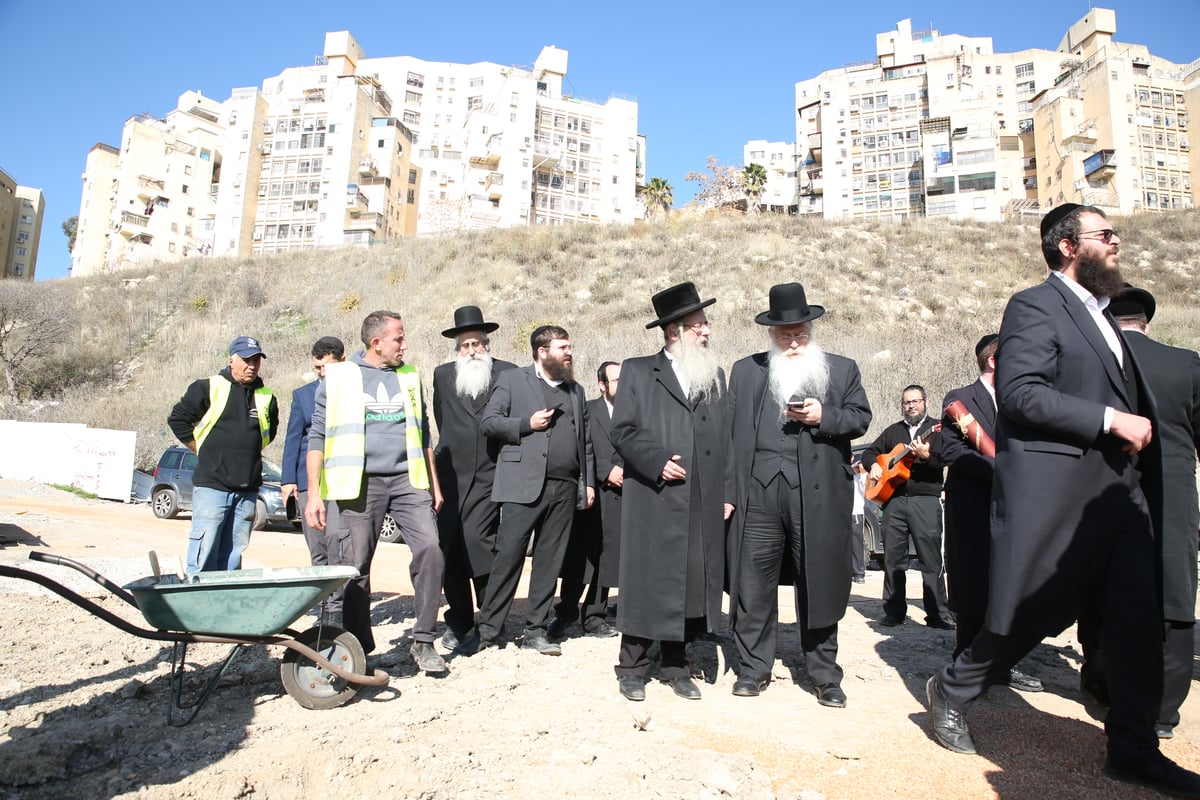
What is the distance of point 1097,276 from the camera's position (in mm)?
3295

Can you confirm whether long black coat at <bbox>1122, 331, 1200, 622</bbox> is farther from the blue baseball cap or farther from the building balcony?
the building balcony

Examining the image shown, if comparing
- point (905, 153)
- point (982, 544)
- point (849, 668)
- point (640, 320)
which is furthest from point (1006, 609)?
point (905, 153)

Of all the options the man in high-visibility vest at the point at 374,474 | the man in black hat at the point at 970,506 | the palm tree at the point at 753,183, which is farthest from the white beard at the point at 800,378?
the palm tree at the point at 753,183

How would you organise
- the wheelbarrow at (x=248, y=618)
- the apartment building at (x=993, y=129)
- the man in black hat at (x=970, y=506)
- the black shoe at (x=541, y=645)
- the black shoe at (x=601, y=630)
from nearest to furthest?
the wheelbarrow at (x=248, y=618), the man in black hat at (x=970, y=506), the black shoe at (x=541, y=645), the black shoe at (x=601, y=630), the apartment building at (x=993, y=129)

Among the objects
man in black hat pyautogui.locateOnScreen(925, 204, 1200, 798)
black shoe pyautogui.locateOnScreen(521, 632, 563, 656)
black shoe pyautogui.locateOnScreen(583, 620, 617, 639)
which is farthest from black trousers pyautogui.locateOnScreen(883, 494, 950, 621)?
man in black hat pyautogui.locateOnScreen(925, 204, 1200, 798)

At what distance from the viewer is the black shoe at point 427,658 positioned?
14.6 ft

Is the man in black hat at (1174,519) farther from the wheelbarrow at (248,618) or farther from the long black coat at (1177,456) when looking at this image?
the wheelbarrow at (248,618)

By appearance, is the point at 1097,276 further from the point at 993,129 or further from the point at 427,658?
the point at 993,129

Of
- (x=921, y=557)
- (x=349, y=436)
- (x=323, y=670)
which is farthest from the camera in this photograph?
(x=921, y=557)

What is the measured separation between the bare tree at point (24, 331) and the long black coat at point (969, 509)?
4002cm

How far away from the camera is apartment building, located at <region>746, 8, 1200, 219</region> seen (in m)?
63.5

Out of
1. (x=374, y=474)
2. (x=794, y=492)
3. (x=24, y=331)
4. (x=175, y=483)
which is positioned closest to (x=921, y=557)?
(x=794, y=492)

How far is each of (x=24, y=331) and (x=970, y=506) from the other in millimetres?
43203

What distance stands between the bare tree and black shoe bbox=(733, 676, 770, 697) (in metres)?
39.5
